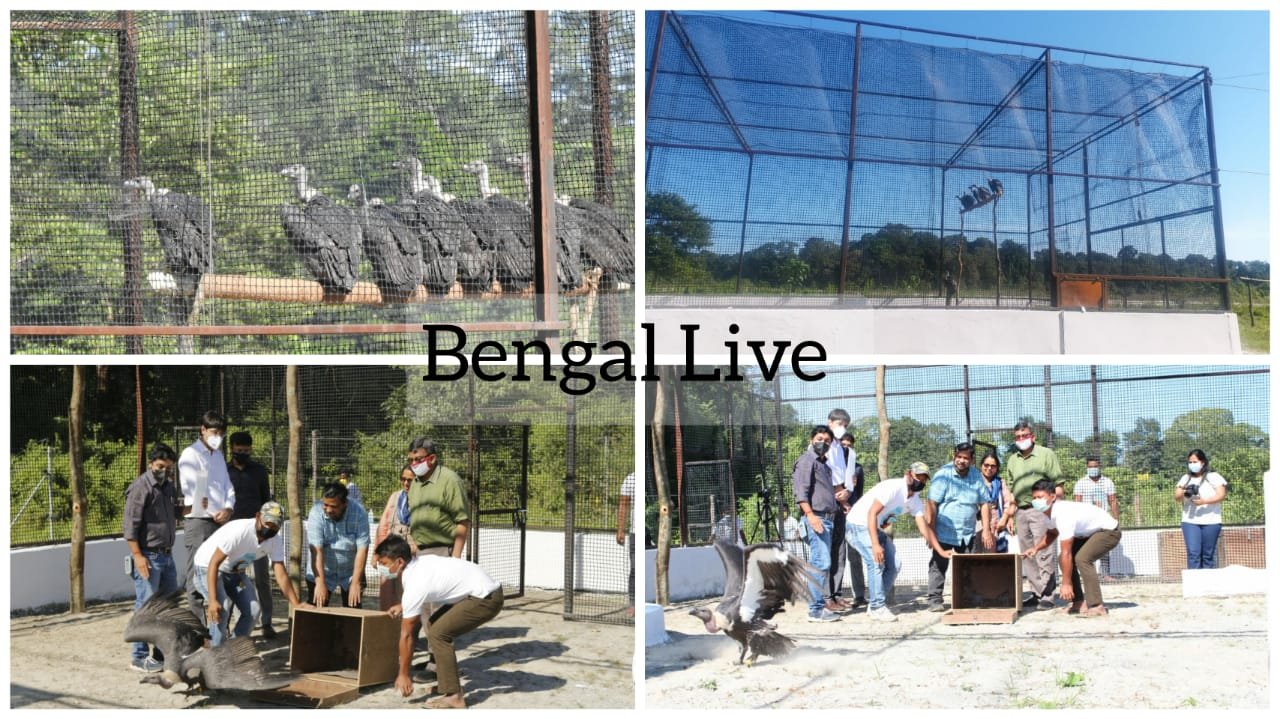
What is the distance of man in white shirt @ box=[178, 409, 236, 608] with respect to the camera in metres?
4.07

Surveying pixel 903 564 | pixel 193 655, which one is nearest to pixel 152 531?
pixel 193 655

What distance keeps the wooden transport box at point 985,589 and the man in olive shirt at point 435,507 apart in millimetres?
2223

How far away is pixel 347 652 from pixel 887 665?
2.43m

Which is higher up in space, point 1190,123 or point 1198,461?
point 1190,123

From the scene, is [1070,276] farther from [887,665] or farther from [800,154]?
[887,665]

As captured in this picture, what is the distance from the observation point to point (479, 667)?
3.88 meters

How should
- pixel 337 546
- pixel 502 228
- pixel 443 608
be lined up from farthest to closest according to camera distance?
pixel 337 546
pixel 502 228
pixel 443 608

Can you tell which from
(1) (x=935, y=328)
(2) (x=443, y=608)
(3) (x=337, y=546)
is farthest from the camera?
(1) (x=935, y=328)

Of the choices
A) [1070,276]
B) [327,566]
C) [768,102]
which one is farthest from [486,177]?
[1070,276]

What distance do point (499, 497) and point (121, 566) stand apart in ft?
6.02

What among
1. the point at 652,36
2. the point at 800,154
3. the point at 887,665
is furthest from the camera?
the point at 800,154

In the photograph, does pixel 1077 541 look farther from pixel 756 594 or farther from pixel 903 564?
pixel 756 594

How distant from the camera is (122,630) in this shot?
13.3 ft

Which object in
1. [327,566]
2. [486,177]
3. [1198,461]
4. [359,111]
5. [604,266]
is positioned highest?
[359,111]
